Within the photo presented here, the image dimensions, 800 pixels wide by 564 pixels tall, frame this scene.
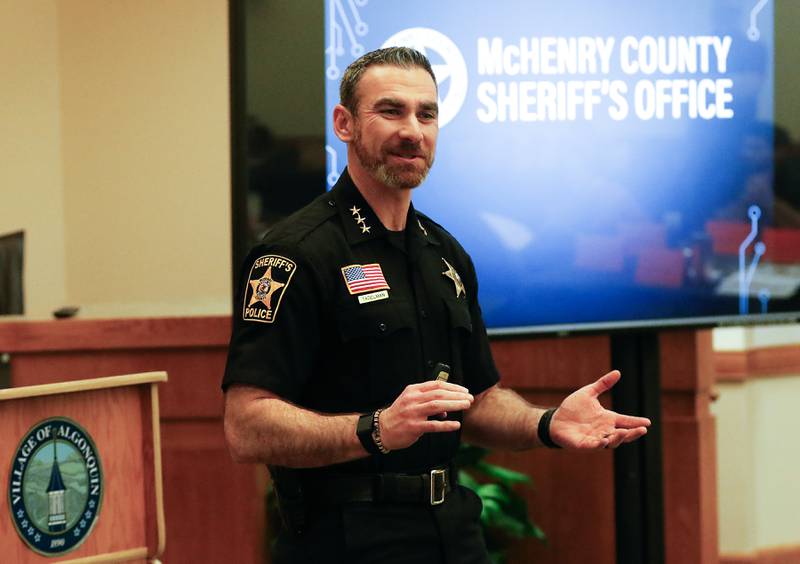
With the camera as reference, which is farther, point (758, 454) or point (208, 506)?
point (758, 454)

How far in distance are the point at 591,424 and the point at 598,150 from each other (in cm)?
114

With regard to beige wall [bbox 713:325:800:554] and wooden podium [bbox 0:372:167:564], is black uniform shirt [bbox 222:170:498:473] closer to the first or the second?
wooden podium [bbox 0:372:167:564]

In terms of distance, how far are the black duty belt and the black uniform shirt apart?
0.02 m

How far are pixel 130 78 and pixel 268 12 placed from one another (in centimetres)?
341

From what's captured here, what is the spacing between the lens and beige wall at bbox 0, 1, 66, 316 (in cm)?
568

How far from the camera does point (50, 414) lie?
202 cm

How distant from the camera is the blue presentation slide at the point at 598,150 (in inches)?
113

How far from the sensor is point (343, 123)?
2049 millimetres

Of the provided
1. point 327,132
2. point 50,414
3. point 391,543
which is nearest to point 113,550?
point 50,414

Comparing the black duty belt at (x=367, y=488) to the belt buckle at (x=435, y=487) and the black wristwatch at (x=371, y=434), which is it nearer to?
the belt buckle at (x=435, y=487)

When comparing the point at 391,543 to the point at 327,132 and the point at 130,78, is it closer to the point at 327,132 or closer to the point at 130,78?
the point at 327,132

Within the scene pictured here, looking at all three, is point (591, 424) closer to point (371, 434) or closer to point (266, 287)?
point (371, 434)

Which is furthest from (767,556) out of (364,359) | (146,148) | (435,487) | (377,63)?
(146,148)

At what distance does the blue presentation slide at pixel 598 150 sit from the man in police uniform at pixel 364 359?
2.50 ft
